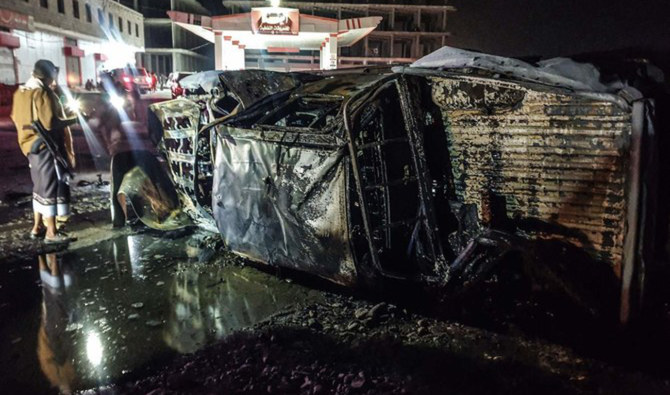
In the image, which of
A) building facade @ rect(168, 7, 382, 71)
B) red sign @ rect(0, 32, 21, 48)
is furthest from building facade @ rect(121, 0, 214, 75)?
building facade @ rect(168, 7, 382, 71)

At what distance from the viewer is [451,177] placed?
4.30 m

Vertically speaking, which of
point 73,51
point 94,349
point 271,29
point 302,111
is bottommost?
point 94,349

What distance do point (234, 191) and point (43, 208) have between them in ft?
9.74

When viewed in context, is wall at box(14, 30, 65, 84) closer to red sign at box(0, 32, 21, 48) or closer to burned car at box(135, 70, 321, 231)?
red sign at box(0, 32, 21, 48)

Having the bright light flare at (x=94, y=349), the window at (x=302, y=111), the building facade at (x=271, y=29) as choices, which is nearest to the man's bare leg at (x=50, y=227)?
the bright light flare at (x=94, y=349)

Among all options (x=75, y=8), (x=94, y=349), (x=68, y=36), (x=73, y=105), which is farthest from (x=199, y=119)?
(x=75, y=8)

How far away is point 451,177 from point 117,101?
6.40 metres

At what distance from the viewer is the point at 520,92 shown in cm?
369

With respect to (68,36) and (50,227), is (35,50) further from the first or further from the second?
(50,227)

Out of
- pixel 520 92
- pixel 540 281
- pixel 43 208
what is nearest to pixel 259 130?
pixel 520 92

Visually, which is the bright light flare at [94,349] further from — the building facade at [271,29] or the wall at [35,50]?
the wall at [35,50]

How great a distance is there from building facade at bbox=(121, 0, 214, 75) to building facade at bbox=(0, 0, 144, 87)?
147 centimetres

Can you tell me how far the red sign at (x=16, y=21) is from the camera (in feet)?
74.7

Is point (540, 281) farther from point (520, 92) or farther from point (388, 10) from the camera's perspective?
point (388, 10)
